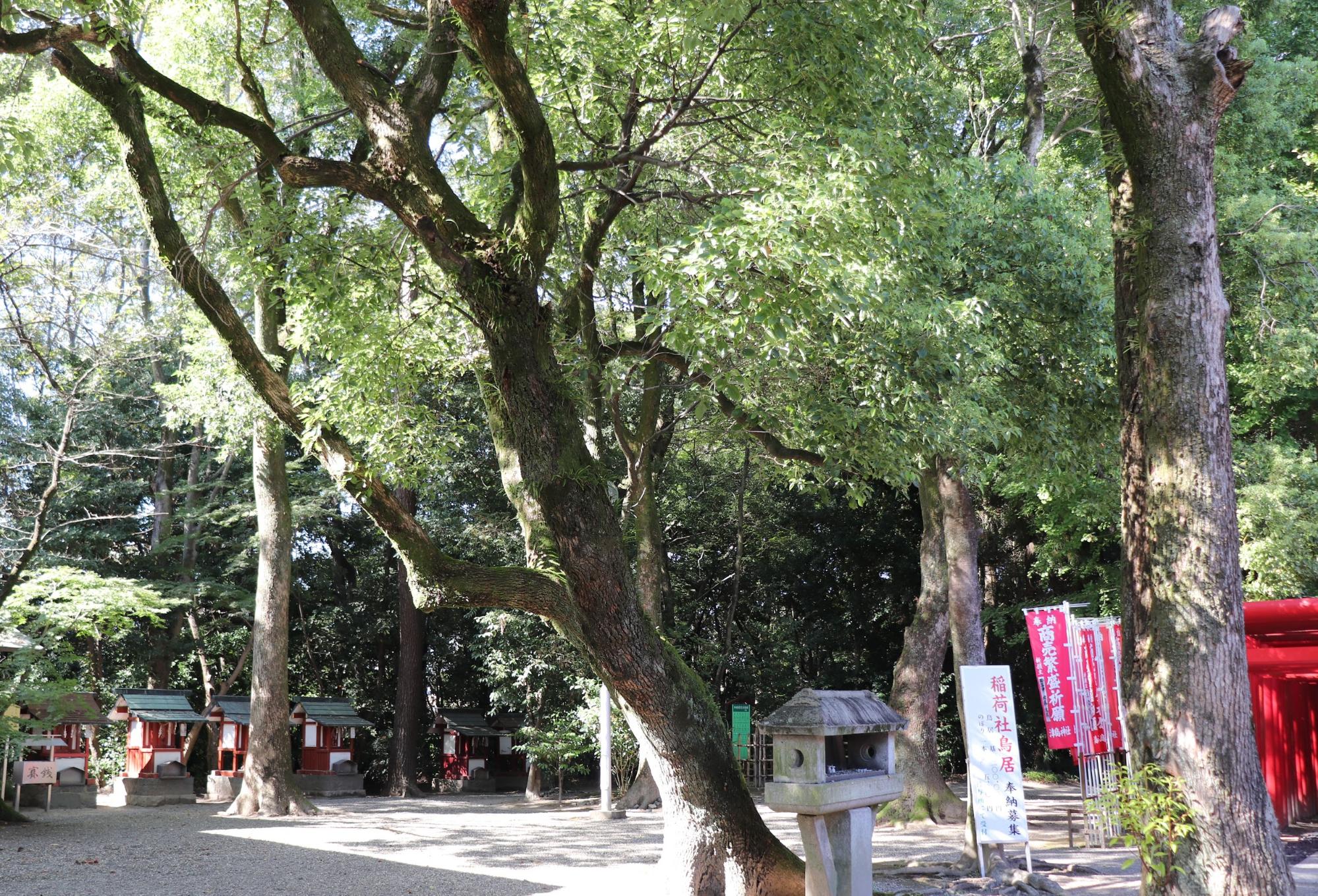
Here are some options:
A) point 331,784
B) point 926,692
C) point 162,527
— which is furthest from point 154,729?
point 926,692

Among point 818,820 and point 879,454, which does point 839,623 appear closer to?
point 879,454

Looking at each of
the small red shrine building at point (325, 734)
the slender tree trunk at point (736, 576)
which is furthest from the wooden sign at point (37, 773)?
the slender tree trunk at point (736, 576)

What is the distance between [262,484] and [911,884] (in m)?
9.88

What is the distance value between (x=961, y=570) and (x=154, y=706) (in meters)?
12.6

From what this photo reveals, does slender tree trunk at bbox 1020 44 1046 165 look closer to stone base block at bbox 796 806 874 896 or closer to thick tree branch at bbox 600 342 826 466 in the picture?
thick tree branch at bbox 600 342 826 466

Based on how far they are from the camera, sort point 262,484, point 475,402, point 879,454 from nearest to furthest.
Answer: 1. point 879,454
2. point 262,484
3. point 475,402

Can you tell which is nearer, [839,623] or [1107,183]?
[1107,183]

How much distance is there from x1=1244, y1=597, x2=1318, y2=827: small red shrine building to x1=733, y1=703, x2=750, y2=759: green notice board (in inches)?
299

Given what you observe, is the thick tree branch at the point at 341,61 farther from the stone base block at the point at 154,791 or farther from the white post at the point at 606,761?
the stone base block at the point at 154,791

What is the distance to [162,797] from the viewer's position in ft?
50.3

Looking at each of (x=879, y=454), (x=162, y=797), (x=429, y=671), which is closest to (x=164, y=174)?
(x=879, y=454)

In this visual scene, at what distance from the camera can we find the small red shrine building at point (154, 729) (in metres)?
15.4

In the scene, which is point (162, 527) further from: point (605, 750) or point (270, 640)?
point (605, 750)

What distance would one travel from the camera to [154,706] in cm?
1555
